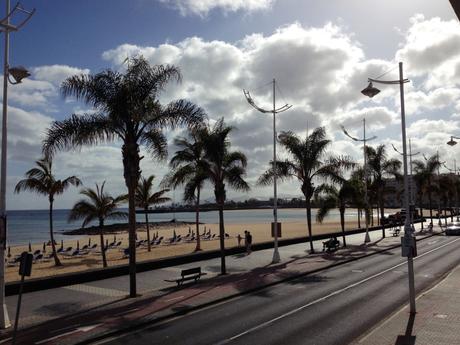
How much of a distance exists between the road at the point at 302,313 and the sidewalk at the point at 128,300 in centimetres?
76

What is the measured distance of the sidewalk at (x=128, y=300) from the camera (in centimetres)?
1394

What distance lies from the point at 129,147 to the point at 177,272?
8708mm

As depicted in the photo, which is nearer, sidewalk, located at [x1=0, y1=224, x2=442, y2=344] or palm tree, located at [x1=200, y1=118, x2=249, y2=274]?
sidewalk, located at [x1=0, y1=224, x2=442, y2=344]

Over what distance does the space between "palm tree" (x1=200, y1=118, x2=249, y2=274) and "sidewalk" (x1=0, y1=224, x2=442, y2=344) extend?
270cm

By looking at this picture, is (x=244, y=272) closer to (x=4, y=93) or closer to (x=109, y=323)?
(x=109, y=323)

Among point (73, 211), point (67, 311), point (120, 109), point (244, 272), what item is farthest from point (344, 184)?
point (67, 311)

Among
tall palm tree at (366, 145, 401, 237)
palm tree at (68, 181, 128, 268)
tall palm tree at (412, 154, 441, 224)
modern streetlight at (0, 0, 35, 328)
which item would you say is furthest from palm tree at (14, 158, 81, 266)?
tall palm tree at (412, 154, 441, 224)

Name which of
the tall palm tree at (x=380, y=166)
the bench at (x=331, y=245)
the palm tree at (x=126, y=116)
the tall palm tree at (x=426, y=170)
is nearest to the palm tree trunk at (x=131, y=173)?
the palm tree at (x=126, y=116)

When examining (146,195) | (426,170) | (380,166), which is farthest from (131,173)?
(426,170)

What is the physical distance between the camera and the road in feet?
41.8

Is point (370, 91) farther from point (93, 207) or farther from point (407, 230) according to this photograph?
point (93, 207)

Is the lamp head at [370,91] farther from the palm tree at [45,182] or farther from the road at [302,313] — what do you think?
the palm tree at [45,182]

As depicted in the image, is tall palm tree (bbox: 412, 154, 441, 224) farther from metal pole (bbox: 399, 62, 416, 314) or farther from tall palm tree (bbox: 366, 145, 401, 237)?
metal pole (bbox: 399, 62, 416, 314)

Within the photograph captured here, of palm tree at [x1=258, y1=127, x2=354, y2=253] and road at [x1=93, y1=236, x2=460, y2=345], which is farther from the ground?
palm tree at [x1=258, y1=127, x2=354, y2=253]
